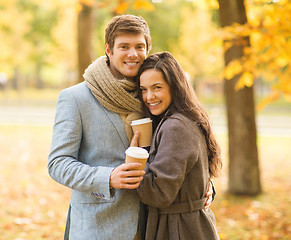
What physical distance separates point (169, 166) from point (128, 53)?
2.62ft

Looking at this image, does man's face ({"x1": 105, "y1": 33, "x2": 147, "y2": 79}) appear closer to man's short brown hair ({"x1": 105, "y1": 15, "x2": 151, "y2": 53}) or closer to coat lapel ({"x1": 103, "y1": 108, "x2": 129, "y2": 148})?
man's short brown hair ({"x1": 105, "y1": 15, "x2": 151, "y2": 53})

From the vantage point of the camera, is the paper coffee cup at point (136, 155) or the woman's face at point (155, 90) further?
the woman's face at point (155, 90)

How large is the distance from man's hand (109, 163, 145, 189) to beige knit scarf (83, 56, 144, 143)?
1.16 ft

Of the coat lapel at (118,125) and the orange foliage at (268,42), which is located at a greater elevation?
the orange foliage at (268,42)

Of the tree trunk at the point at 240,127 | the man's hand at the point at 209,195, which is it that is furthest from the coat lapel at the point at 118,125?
the tree trunk at the point at 240,127

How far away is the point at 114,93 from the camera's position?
233cm

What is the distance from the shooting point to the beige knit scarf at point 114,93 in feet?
7.66

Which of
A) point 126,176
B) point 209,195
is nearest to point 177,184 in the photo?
point 126,176

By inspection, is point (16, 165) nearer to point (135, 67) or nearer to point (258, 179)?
point (258, 179)

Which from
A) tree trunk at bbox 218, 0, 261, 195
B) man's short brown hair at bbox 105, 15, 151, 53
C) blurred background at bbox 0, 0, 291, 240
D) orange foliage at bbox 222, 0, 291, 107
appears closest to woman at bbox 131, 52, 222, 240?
man's short brown hair at bbox 105, 15, 151, 53

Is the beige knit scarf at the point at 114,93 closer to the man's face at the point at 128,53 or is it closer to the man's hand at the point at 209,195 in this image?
the man's face at the point at 128,53

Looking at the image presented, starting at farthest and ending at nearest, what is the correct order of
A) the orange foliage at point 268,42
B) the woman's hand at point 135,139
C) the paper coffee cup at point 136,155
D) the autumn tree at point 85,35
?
the autumn tree at point 85,35, the orange foliage at point 268,42, the woman's hand at point 135,139, the paper coffee cup at point 136,155

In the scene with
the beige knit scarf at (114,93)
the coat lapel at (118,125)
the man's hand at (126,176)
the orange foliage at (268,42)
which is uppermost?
the orange foliage at (268,42)

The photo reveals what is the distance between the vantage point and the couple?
216 cm
